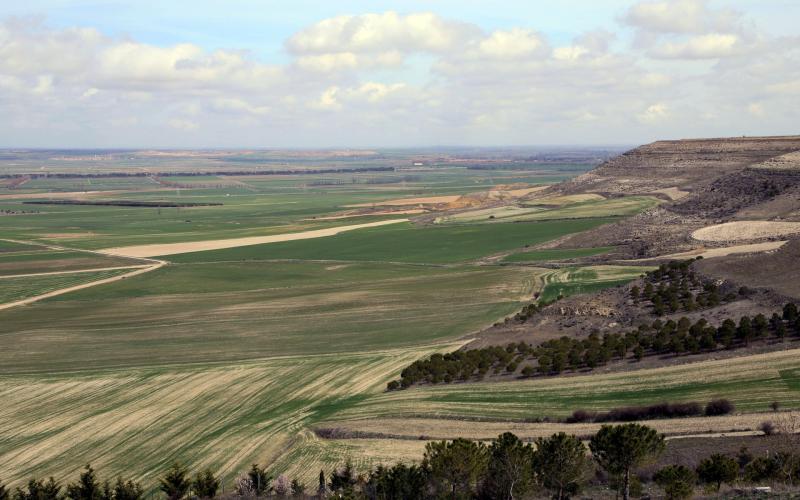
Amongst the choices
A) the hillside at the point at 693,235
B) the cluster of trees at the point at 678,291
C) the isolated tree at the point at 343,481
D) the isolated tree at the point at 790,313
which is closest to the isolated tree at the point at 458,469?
the isolated tree at the point at 343,481

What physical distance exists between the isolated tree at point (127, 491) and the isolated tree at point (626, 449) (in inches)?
677

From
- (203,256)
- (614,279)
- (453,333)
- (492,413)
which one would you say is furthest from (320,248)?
(492,413)

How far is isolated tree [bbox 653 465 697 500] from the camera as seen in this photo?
2666 centimetres

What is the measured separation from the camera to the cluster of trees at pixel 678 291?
59.9 meters

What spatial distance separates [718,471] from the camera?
1136 inches

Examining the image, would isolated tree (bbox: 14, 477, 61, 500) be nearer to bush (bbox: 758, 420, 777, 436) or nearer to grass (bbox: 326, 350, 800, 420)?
grass (bbox: 326, 350, 800, 420)

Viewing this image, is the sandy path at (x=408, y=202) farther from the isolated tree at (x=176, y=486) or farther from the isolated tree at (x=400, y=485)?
the isolated tree at (x=400, y=485)

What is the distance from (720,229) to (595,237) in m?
16.7

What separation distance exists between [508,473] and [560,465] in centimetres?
187

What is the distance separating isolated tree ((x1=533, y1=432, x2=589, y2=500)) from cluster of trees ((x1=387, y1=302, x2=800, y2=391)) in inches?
723

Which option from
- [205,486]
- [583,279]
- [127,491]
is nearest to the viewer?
[127,491]

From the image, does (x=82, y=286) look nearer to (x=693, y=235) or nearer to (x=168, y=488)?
(x=168, y=488)

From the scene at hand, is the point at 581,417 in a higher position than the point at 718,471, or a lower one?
lower

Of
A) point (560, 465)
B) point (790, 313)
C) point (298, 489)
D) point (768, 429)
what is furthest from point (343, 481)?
point (790, 313)
